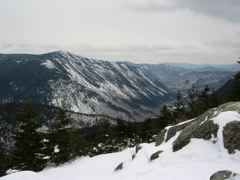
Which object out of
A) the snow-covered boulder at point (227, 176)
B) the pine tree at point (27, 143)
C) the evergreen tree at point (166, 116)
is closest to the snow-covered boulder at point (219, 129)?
the snow-covered boulder at point (227, 176)

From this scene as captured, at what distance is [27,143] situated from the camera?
36.2m

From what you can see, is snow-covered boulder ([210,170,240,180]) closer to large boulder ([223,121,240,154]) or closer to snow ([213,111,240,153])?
large boulder ([223,121,240,154])

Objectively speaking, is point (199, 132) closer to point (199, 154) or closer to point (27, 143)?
point (199, 154)

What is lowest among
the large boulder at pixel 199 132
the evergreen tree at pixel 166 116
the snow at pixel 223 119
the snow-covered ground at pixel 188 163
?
the evergreen tree at pixel 166 116

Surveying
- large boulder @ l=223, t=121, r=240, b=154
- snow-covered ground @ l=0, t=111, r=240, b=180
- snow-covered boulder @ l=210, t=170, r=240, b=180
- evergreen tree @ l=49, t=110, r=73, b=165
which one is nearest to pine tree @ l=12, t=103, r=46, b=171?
evergreen tree @ l=49, t=110, r=73, b=165

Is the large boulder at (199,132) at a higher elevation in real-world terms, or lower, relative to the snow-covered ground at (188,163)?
higher

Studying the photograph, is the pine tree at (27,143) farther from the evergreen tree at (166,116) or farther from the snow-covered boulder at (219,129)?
the evergreen tree at (166,116)

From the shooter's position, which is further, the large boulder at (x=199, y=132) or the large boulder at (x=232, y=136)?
the large boulder at (x=199, y=132)

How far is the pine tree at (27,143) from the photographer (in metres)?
36.3

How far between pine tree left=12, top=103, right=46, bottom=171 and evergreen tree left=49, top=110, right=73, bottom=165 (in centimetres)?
189

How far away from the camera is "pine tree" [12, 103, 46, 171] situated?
119ft

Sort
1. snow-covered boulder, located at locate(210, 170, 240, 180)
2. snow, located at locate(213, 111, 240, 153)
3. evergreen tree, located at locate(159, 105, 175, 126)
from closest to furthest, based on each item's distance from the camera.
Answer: snow-covered boulder, located at locate(210, 170, 240, 180), snow, located at locate(213, 111, 240, 153), evergreen tree, located at locate(159, 105, 175, 126)

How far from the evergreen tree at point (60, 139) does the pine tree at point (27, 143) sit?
1.89 meters

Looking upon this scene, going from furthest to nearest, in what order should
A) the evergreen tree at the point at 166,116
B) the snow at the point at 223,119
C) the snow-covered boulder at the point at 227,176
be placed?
the evergreen tree at the point at 166,116, the snow at the point at 223,119, the snow-covered boulder at the point at 227,176
